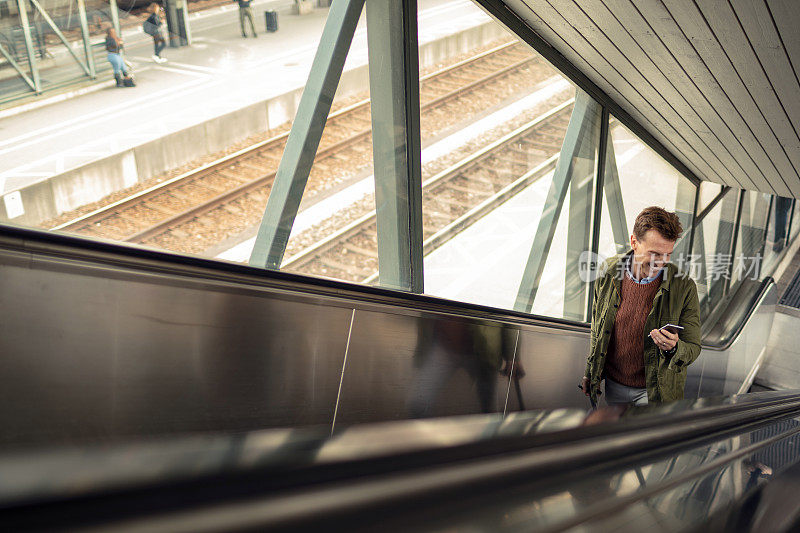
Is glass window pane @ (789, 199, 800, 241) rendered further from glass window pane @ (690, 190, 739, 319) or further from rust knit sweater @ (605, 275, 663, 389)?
rust knit sweater @ (605, 275, 663, 389)

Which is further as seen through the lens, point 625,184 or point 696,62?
point 625,184

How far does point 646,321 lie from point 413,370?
3.80 feet

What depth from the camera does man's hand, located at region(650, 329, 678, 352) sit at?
2904 millimetres

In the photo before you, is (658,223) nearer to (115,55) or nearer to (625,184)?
(115,55)

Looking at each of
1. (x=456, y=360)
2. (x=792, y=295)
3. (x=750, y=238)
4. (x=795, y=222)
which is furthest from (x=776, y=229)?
(x=456, y=360)

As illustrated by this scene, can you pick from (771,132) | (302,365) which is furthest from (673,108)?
(302,365)

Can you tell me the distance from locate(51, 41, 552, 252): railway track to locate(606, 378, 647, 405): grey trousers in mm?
1686

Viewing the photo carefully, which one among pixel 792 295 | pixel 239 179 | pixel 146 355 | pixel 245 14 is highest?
pixel 245 14

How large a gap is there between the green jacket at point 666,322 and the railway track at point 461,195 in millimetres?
866

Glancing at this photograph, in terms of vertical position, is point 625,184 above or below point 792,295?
above

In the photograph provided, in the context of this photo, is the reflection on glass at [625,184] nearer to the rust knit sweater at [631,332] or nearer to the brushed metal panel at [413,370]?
the brushed metal panel at [413,370]

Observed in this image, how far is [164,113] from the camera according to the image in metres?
2.16

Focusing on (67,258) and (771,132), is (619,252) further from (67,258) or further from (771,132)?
(67,258)

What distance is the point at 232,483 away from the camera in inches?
31.1
